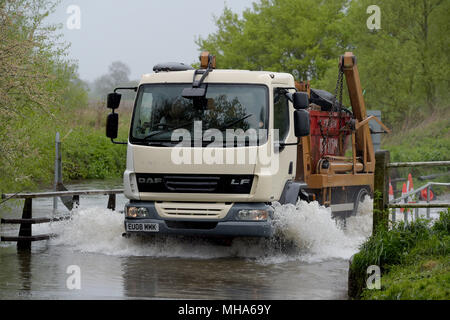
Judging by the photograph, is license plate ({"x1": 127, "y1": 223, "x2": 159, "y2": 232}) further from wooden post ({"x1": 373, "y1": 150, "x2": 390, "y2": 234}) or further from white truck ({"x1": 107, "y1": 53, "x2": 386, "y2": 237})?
wooden post ({"x1": 373, "y1": 150, "x2": 390, "y2": 234})

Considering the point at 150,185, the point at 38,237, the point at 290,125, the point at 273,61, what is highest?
the point at 273,61

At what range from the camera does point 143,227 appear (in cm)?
1156

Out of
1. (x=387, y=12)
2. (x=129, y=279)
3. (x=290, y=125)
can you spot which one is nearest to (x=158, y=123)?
(x=290, y=125)

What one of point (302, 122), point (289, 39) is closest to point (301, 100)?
point (302, 122)

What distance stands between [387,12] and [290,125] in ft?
99.4

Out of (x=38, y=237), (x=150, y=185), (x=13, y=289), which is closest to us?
(x=13, y=289)

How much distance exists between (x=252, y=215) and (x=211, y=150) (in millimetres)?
1129

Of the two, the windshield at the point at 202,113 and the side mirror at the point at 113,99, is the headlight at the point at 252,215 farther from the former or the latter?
the side mirror at the point at 113,99

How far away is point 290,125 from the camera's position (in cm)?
1216

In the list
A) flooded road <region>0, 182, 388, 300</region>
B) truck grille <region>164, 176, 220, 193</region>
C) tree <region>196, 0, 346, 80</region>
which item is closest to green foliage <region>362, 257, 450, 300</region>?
flooded road <region>0, 182, 388, 300</region>

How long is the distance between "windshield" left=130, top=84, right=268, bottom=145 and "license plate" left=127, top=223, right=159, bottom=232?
1238 mm

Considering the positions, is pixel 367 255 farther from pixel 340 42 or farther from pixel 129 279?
pixel 340 42

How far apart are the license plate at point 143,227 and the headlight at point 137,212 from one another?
131 millimetres

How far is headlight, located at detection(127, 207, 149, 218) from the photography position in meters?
11.6
